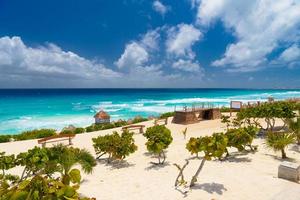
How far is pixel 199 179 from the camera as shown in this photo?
11.8 meters

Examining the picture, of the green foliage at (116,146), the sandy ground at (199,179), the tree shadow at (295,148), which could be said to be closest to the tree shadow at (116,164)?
the sandy ground at (199,179)

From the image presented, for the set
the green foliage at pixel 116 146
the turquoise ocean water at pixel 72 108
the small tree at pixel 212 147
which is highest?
the small tree at pixel 212 147

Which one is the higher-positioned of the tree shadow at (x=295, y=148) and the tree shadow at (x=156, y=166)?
the tree shadow at (x=295, y=148)

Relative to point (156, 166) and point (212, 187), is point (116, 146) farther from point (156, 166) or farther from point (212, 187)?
point (212, 187)

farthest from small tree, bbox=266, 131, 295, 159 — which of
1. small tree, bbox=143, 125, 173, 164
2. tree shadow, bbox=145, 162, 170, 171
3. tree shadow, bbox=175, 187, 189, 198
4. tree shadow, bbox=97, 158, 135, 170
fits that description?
tree shadow, bbox=97, 158, 135, 170

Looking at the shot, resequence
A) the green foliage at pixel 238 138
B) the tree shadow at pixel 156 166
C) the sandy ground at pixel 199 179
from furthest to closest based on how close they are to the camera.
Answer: the green foliage at pixel 238 138
the tree shadow at pixel 156 166
the sandy ground at pixel 199 179

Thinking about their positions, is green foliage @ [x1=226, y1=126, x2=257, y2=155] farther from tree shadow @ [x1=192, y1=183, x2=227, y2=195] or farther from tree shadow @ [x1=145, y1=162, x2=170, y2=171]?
tree shadow @ [x1=192, y1=183, x2=227, y2=195]

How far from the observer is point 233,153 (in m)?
16.1

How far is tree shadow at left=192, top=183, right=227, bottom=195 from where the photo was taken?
10.4 m

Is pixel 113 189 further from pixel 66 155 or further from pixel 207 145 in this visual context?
pixel 207 145

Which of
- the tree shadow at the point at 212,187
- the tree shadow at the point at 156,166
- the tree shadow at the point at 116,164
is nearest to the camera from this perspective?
the tree shadow at the point at 212,187

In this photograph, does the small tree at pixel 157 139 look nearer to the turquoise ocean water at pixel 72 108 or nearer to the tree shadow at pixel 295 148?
the tree shadow at pixel 295 148

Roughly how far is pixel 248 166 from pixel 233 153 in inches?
108

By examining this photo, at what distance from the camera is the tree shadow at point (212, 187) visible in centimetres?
1042
